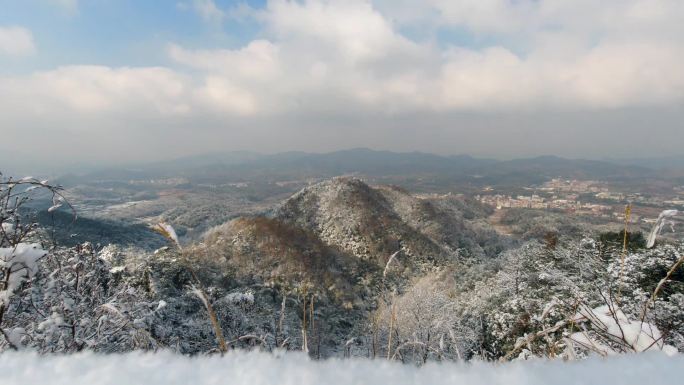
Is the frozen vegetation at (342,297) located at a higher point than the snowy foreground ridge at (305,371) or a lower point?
lower

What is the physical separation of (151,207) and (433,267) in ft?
281

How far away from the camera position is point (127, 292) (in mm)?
3637

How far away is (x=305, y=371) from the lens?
0.72 meters

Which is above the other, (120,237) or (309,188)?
(309,188)

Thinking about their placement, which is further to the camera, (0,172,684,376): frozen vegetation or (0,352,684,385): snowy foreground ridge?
(0,172,684,376): frozen vegetation

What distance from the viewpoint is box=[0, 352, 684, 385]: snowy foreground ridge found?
2.19ft

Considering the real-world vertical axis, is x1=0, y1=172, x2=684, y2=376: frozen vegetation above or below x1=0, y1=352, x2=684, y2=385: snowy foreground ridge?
below

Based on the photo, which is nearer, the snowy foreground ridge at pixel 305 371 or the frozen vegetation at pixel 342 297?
the snowy foreground ridge at pixel 305 371

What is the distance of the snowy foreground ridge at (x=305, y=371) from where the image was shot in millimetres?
667

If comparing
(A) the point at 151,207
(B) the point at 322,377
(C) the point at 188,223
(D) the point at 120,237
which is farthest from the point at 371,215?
(A) the point at 151,207

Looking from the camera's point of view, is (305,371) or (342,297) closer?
(305,371)

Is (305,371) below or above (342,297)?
above

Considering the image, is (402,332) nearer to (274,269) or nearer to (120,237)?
(274,269)

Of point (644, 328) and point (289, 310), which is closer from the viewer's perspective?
point (644, 328)
